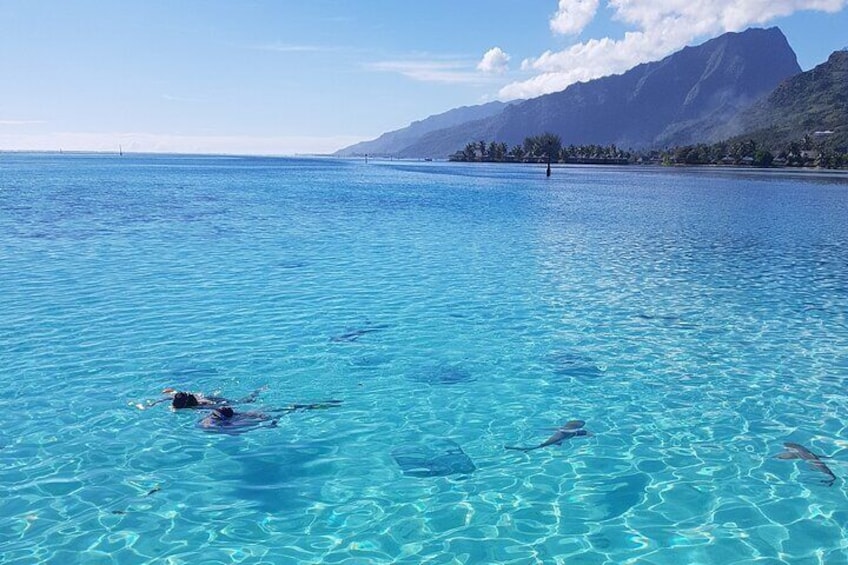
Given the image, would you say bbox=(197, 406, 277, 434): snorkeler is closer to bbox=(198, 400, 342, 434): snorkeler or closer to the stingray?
bbox=(198, 400, 342, 434): snorkeler

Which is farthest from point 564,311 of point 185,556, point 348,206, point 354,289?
point 348,206

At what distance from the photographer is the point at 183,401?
12484 mm

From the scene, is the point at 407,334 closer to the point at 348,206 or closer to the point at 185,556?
the point at 185,556

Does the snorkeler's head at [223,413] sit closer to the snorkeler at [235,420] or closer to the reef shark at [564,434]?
the snorkeler at [235,420]

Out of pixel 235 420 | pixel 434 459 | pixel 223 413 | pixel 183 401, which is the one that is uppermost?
pixel 183 401

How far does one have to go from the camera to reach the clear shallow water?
8.91 metres

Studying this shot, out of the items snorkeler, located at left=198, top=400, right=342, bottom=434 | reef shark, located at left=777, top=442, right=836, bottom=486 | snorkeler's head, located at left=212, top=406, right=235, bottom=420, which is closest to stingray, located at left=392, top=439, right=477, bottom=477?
snorkeler, located at left=198, top=400, right=342, bottom=434

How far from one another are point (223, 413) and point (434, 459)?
430 cm

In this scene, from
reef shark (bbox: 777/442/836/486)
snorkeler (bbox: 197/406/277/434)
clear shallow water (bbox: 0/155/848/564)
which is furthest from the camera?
snorkeler (bbox: 197/406/277/434)

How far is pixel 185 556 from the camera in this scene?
326 inches

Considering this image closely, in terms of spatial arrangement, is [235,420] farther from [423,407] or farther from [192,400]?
[423,407]

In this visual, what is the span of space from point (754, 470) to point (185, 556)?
9219 mm

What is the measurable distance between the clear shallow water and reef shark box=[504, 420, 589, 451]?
0.76 ft

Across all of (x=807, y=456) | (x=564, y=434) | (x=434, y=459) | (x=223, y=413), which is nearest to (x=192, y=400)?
(x=223, y=413)
